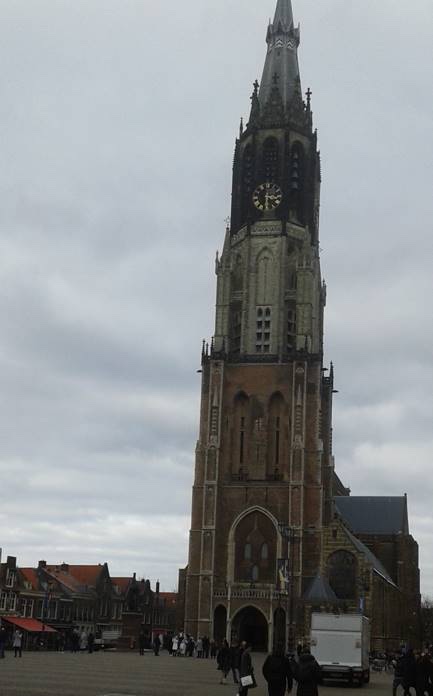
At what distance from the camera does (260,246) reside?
8231 centimetres

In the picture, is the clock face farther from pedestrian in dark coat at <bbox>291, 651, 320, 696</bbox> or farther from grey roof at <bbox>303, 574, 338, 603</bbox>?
pedestrian in dark coat at <bbox>291, 651, 320, 696</bbox>

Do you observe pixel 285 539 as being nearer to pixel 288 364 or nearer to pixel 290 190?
pixel 288 364

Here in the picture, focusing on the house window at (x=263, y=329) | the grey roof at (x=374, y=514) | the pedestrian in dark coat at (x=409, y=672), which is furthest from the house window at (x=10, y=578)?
the pedestrian in dark coat at (x=409, y=672)

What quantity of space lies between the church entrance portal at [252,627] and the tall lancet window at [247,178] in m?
34.7

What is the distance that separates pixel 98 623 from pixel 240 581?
34.3m

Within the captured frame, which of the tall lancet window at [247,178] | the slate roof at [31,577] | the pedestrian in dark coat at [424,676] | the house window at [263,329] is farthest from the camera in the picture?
the slate roof at [31,577]

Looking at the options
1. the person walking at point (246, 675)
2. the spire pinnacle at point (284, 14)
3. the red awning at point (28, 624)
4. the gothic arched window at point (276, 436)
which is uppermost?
the spire pinnacle at point (284, 14)

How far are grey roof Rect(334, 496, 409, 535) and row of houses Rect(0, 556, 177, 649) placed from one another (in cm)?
2264

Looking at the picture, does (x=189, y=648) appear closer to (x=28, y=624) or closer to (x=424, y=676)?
(x=28, y=624)

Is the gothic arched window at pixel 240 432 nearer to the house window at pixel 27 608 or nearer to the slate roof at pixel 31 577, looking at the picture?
the house window at pixel 27 608

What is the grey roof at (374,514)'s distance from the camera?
309 ft

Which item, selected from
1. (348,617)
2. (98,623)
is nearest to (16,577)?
(98,623)

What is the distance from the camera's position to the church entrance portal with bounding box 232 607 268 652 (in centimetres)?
7081

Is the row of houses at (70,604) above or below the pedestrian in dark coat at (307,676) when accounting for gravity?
above
